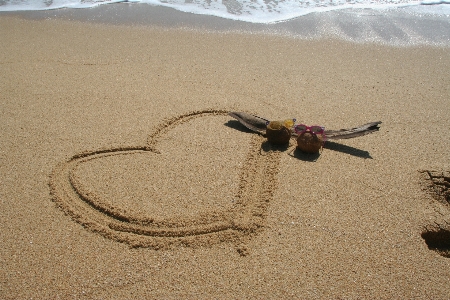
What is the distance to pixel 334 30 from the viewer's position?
5.89 m

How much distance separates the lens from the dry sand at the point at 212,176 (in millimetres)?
2479

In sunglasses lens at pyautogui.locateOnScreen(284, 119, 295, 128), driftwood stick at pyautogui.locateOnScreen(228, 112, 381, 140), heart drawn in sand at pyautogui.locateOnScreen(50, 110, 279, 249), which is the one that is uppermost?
sunglasses lens at pyautogui.locateOnScreen(284, 119, 295, 128)

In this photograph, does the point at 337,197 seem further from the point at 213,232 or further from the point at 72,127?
the point at 72,127

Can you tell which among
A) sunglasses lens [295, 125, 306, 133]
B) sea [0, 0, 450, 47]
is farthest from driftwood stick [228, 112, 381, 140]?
sea [0, 0, 450, 47]

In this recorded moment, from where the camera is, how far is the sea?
583 centimetres

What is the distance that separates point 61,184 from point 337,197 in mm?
1948

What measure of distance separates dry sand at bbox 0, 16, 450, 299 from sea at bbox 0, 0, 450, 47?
27.6 inches

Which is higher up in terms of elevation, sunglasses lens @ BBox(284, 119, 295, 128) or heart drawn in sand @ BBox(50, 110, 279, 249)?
sunglasses lens @ BBox(284, 119, 295, 128)

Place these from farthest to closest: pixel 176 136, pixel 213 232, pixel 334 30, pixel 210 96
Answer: pixel 334 30 → pixel 210 96 → pixel 176 136 → pixel 213 232

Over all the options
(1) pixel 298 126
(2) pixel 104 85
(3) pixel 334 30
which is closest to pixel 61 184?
(2) pixel 104 85

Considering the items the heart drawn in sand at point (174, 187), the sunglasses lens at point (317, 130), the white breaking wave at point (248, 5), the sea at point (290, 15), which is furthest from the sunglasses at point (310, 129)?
the white breaking wave at point (248, 5)

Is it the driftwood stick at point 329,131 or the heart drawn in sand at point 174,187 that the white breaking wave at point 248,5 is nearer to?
the driftwood stick at point 329,131

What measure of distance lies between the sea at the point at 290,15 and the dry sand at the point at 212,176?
0.70 m

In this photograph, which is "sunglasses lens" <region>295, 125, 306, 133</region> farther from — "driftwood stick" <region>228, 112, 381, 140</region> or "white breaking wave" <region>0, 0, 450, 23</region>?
"white breaking wave" <region>0, 0, 450, 23</region>
